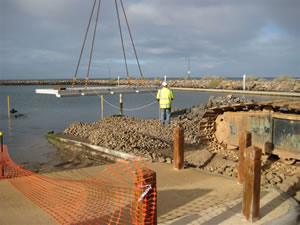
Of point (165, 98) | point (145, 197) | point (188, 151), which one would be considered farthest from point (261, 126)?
point (165, 98)

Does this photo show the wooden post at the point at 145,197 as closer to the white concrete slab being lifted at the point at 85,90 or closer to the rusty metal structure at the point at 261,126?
the rusty metal structure at the point at 261,126

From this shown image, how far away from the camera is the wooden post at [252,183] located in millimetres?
4020

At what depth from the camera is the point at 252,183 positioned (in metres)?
4.03

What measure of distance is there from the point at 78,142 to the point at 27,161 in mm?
1915

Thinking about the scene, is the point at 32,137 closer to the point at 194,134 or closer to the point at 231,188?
the point at 194,134

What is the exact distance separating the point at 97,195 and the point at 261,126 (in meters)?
4.78

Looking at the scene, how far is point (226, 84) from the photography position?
1531 inches

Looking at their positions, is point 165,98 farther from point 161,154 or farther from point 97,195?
point 97,195

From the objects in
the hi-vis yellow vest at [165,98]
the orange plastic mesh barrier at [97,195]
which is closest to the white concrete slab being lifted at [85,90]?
the hi-vis yellow vest at [165,98]

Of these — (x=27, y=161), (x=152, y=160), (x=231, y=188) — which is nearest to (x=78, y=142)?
(x=27, y=161)

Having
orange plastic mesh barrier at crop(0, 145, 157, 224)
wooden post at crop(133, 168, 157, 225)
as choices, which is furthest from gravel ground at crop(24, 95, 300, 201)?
wooden post at crop(133, 168, 157, 225)

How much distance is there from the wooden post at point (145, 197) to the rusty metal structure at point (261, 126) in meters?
3.98

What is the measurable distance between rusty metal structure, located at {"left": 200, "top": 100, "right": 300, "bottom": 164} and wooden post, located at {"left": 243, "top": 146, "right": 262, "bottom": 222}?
2.73 metres

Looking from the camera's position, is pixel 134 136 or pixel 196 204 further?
pixel 134 136
